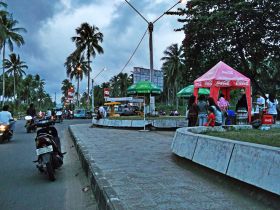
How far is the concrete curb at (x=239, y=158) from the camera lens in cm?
514

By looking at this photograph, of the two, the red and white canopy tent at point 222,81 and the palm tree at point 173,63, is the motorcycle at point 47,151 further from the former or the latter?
the palm tree at point 173,63

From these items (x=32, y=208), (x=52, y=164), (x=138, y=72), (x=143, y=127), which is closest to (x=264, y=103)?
(x=143, y=127)

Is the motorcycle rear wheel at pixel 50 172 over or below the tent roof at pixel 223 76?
below

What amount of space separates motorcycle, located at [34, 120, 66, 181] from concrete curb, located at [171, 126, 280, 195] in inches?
115

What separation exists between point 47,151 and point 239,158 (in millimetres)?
4260

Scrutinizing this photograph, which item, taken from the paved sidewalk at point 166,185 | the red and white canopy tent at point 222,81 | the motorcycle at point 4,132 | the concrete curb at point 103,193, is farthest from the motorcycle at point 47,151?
the red and white canopy tent at point 222,81

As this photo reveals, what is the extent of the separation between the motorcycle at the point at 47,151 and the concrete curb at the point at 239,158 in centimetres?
292

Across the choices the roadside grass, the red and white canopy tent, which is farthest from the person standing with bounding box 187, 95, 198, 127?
the roadside grass

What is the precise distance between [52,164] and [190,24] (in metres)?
24.2

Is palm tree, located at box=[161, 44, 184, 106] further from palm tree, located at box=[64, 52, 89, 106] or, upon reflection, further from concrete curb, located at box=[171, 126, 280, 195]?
concrete curb, located at box=[171, 126, 280, 195]

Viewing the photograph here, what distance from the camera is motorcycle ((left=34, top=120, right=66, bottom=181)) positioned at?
326 inches

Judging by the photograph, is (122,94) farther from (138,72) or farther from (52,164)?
(52,164)

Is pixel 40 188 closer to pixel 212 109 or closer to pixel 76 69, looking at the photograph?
pixel 212 109

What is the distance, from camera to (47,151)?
838 cm
